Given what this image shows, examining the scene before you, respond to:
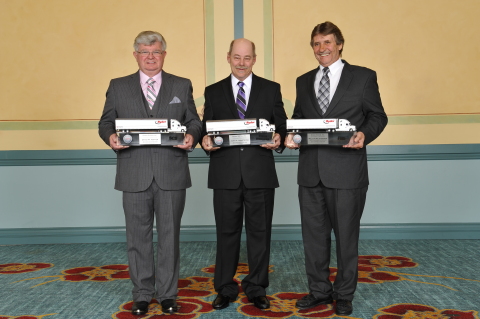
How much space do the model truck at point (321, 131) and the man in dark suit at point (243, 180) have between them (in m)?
0.21

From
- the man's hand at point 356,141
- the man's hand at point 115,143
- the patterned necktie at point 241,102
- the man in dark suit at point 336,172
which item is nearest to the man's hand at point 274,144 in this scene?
the man in dark suit at point 336,172

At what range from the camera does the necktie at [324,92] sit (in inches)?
119

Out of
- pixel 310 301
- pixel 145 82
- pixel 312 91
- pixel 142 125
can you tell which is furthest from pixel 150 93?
pixel 310 301

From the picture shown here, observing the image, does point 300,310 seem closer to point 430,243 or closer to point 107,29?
point 430,243

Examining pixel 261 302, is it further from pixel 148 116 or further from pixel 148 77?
pixel 148 77

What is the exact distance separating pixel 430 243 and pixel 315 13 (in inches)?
98.7

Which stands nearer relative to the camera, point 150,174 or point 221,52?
point 150,174

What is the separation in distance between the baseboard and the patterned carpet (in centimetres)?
12

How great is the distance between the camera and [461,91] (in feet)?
16.9

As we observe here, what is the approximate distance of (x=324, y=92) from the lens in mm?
3049

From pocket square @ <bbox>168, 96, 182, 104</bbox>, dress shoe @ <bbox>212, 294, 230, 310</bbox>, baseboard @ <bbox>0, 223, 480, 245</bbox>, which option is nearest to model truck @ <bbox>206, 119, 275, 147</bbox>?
pocket square @ <bbox>168, 96, 182, 104</bbox>

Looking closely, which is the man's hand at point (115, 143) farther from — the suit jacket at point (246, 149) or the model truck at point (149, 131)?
the suit jacket at point (246, 149)

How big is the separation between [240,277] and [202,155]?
1720mm

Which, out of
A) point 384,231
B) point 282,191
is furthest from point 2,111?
point 384,231
